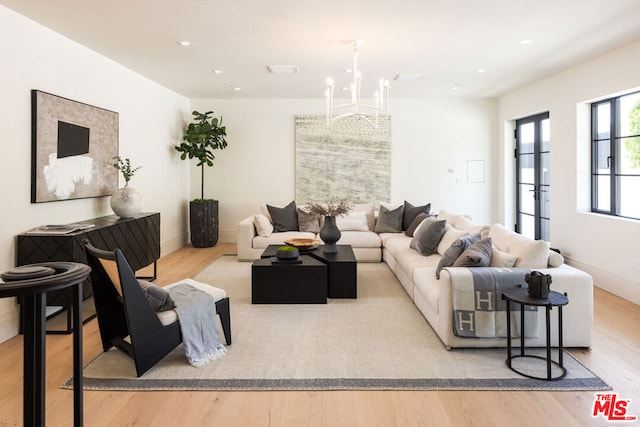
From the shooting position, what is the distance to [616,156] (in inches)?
196

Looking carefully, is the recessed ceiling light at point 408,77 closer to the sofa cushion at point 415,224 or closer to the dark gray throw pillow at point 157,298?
the sofa cushion at point 415,224

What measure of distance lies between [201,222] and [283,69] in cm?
316

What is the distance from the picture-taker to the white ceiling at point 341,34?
11.4 feet

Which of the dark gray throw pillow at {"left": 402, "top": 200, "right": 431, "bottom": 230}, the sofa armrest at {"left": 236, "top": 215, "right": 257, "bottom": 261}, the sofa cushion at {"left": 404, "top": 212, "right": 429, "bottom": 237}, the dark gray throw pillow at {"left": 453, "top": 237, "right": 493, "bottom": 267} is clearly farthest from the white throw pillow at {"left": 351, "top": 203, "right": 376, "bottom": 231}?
the dark gray throw pillow at {"left": 453, "top": 237, "right": 493, "bottom": 267}

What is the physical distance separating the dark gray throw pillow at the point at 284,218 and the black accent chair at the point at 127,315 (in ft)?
11.4

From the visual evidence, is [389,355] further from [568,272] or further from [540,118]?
[540,118]

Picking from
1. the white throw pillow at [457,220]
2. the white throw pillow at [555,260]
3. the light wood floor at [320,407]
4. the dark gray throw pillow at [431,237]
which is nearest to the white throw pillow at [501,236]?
the white throw pillow at [555,260]

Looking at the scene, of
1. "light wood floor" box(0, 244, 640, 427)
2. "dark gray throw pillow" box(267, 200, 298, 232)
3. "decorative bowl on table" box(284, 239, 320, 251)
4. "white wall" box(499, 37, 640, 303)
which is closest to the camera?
"light wood floor" box(0, 244, 640, 427)

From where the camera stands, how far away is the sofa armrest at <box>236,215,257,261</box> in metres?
6.40

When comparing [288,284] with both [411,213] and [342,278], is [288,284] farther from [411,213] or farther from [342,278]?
[411,213]

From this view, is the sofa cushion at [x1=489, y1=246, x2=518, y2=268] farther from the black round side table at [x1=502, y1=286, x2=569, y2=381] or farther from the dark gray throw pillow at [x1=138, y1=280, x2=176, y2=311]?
the dark gray throw pillow at [x1=138, y1=280, x2=176, y2=311]

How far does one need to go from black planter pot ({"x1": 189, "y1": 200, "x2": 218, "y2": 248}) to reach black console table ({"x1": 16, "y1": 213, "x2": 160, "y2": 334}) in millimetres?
2048

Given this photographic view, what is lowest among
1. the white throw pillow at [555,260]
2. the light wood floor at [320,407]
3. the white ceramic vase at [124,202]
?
the light wood floor at [320,407]

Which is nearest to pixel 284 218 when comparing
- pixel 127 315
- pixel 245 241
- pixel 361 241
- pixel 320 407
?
pixel 245 241
